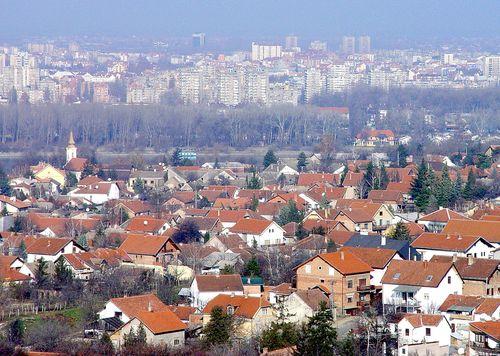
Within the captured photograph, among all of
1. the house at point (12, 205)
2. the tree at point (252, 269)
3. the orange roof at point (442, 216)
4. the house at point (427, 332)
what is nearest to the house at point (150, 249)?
the tree at point (252, 269)

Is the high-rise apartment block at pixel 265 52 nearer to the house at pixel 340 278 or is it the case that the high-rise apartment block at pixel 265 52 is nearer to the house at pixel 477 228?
the house at pixel 477 228

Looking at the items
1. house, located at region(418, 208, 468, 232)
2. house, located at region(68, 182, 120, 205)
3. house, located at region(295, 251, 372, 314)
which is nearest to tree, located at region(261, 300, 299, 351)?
house, located at region(295, 251, 372, 314)

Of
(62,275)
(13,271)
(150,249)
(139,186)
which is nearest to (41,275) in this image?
(62,275)

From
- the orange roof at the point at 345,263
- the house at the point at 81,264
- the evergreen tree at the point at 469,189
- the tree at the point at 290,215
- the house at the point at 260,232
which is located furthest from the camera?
the evergreen tree at the point at 469,189

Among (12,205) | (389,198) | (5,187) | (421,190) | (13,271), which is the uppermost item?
(13,271)

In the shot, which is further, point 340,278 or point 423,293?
point 340,278

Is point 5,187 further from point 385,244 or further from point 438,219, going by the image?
point 385,244
